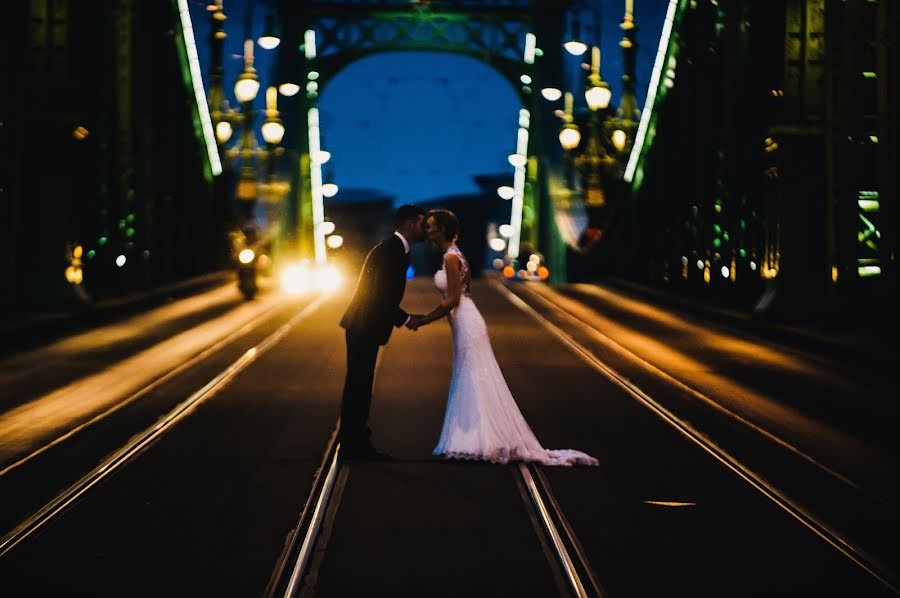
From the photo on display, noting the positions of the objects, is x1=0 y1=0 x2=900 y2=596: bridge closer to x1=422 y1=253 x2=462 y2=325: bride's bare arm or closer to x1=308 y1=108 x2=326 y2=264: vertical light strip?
x1=422 y1=253 x2=462 y2=325: bride's bare arm

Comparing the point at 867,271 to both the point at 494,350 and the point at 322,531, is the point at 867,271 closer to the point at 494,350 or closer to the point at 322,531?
the point at 494,350

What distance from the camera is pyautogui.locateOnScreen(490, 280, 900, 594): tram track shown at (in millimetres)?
6211

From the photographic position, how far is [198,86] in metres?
33.7

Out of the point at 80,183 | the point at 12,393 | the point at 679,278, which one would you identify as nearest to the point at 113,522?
the point at 12,393

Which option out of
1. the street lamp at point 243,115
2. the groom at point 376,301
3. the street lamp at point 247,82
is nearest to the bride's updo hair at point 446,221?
the groom at point 376,301

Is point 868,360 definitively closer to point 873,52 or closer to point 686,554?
point 873,52

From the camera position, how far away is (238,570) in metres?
5.93

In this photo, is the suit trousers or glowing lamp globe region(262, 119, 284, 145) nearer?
the suit trousers

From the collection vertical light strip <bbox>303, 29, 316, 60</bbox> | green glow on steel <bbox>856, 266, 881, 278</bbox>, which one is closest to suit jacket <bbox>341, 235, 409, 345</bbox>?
green glow on steel <bbox>856, 266, 881, 278</bbox>

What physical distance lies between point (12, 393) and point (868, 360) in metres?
8.75

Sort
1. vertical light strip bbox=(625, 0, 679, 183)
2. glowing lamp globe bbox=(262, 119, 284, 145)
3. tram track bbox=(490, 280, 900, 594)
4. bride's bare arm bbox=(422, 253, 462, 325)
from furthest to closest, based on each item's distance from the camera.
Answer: glowing lamp globe bbox=(262, 119, 284, 145), vertical light strip bbox=(625, 0, 679, 183), bride's bare arm bbox=(422, 253, 462, 325), tram track bbox=(490, 280, 900, 594)

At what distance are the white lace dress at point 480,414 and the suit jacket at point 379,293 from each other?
→ 0.33 meters

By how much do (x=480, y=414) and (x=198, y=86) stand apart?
1033 inches

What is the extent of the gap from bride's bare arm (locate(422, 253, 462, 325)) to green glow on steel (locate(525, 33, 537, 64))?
50.4 metres
